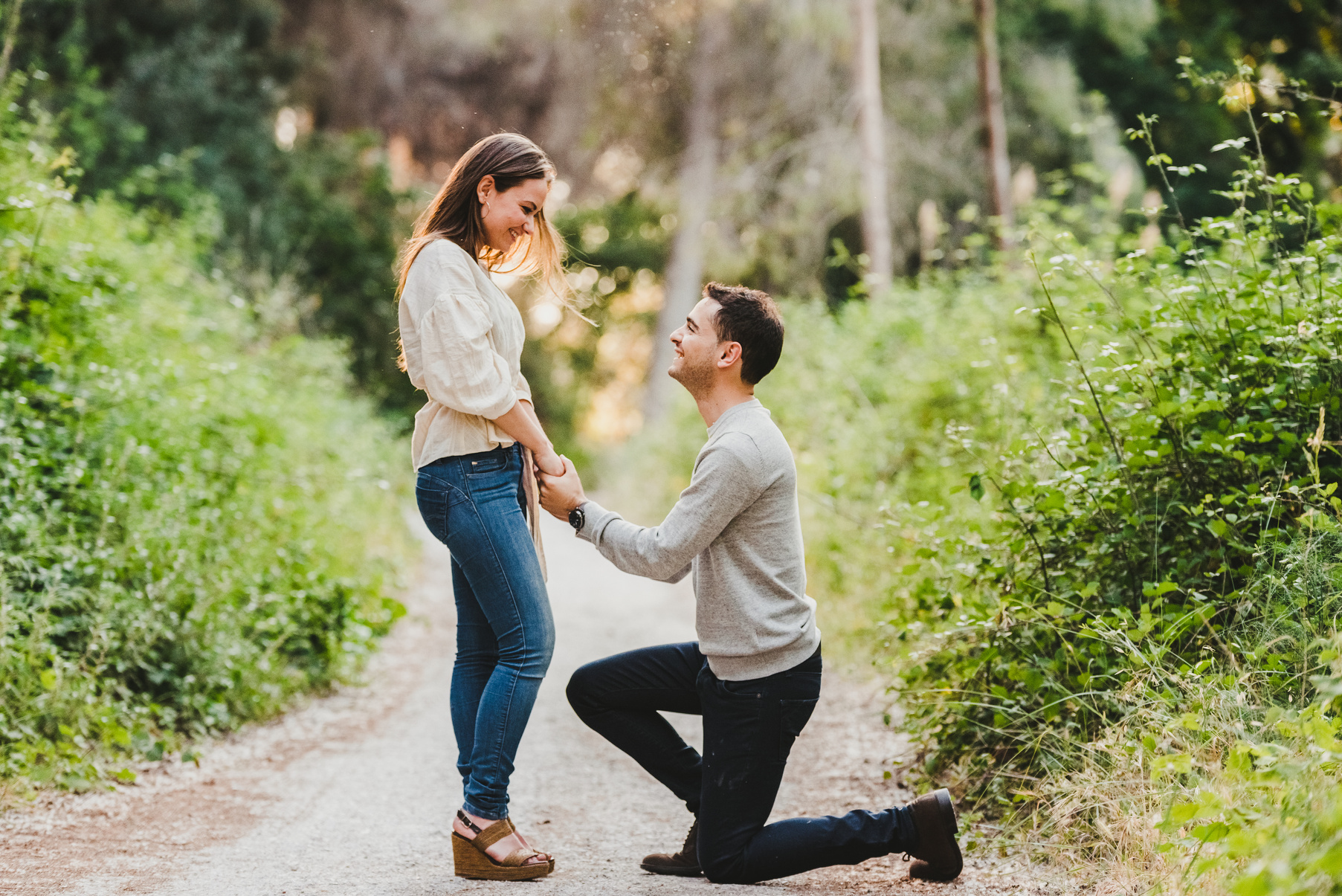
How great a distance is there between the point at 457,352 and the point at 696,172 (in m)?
18.2

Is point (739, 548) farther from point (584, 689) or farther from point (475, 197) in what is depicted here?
point (475, 197)

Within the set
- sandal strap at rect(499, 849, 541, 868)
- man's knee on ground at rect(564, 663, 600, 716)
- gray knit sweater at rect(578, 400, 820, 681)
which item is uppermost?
gray knit sweater at rect(578, 400, 820, 681)

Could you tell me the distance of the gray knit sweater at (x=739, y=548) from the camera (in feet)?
9.92

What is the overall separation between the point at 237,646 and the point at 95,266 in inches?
134

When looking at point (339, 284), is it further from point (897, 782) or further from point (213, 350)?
point (897, 782)

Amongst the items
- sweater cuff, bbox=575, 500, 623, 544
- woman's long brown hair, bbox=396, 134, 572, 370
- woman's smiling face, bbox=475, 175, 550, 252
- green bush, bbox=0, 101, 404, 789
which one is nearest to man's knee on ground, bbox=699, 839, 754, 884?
sweater cuff, bbox=575, 500, 623, 544

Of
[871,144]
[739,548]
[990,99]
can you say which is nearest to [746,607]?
[739,548]

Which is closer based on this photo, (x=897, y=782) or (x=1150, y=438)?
(x=1150, y=438)

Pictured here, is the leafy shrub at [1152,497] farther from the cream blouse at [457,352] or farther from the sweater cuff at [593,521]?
the cream blouse at [457,352]

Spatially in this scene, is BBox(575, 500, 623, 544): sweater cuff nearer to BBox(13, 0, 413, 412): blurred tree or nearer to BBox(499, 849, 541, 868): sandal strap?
BBox(499, 849, 541, 868): sandal strap

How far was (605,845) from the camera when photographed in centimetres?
374

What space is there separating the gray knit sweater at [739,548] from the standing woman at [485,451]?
0.93ft

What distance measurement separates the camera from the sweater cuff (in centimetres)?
314

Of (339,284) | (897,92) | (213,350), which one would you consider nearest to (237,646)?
(213,350)
